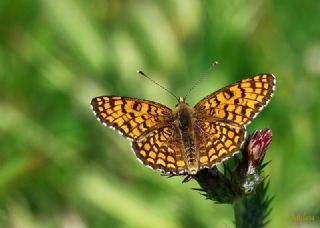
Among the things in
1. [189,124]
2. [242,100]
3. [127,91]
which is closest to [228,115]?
[242,100]

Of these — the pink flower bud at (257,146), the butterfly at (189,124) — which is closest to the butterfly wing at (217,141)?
the butterfly at (189,124)

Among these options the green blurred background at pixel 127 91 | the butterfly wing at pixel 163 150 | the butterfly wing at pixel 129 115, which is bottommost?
the butterfly wing at pixel 163 150

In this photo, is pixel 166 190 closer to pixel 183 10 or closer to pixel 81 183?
pixel 81 183

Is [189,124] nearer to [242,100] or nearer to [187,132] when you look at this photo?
[187,132]

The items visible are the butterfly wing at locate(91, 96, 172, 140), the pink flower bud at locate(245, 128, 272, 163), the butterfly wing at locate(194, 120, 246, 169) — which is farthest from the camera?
the butterfly wing at locate(91, 96, 172, 140)

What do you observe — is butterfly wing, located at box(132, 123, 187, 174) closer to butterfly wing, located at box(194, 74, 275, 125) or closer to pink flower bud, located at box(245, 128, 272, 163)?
butterfly wing, located at box(194, 74, 275, 125)

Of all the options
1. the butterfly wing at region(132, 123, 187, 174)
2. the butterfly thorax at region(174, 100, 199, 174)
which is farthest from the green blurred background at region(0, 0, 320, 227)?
the butterfly wing at region(132, 123, 187, 174)

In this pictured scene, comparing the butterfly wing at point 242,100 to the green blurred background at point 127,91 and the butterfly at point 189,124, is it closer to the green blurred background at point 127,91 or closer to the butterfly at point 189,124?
the butterfly at point 189,124
